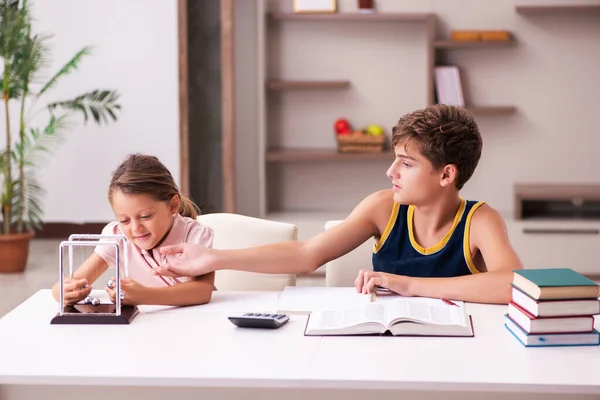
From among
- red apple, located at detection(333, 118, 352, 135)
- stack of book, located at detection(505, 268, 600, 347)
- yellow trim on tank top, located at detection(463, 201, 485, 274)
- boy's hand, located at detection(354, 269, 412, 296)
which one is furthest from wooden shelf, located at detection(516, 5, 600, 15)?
stack of book, located at detection(505, 268, 600, 347)

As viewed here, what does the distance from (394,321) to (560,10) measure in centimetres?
356

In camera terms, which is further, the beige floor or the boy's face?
the beige floor

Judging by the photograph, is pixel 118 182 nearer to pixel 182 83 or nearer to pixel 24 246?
pixel 182 83

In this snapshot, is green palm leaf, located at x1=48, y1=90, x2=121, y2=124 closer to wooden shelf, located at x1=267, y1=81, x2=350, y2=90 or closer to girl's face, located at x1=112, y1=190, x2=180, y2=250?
wooden shelf, located at x1=267, y1=81, x2=350, y2=90

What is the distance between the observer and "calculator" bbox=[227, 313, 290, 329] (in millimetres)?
1853

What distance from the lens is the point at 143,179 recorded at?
2.15 metres

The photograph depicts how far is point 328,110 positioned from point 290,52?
415 mm

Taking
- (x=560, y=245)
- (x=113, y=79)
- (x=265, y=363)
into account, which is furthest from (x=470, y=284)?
(x=113, y=79)

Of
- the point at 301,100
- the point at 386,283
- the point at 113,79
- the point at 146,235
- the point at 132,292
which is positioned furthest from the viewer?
the point at 113,79

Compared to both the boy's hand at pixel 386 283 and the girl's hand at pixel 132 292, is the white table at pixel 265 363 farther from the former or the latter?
the boy's hand at pixel 386 283

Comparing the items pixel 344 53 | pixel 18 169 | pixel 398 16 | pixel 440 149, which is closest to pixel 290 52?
pixel 344 53

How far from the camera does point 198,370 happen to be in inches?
62.5

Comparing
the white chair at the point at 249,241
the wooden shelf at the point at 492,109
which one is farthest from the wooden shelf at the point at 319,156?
the white chair at the point at 249,241

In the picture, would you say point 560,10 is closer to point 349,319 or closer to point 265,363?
point 349,319
